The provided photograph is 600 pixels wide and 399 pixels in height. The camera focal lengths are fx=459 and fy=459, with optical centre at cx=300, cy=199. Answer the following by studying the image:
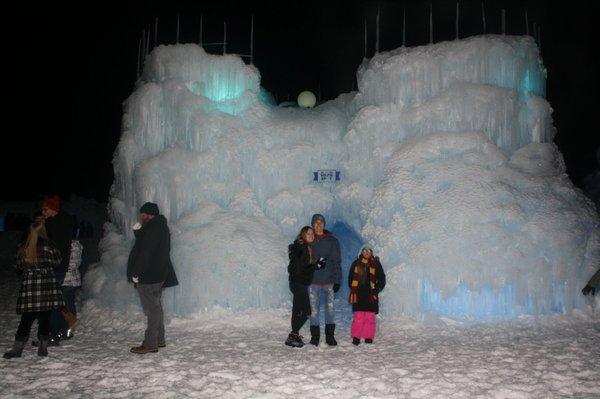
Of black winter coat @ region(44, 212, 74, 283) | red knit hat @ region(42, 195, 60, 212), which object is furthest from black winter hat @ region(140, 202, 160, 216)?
red knit hat @ region(42, 195, 60, 212)

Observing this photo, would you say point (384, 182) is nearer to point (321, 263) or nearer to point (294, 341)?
point (321, 263)

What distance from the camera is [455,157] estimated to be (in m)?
8.62

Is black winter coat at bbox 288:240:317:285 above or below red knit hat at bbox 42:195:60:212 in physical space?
below

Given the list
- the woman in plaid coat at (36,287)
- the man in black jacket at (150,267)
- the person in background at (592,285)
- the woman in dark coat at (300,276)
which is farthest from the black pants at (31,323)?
the person in background at (592,285)

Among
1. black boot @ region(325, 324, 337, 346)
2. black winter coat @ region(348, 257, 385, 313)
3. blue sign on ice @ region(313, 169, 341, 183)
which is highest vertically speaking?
blue sign on ice @ region(313, 169, 341, 183)

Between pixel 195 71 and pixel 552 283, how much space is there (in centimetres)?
797

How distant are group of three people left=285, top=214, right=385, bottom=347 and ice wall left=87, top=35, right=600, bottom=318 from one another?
1747mm

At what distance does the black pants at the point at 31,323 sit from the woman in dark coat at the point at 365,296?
384 centimetres

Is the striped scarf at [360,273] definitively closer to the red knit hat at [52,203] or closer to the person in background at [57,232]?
the person in background at [57,232]

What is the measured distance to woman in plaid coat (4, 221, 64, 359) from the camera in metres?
5.30

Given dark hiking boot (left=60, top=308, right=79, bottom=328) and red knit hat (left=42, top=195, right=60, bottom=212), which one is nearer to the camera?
red knit hat (left=42, top=195, right=60, bottom=212)

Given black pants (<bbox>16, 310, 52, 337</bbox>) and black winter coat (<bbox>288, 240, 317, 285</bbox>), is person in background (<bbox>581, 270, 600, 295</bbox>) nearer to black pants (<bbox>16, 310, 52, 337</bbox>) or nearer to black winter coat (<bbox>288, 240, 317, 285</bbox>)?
black winter coat (<bbox>288, 240, 317, 285</bbox>)

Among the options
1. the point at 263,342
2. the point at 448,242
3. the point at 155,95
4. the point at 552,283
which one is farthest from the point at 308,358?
the point at 155,95

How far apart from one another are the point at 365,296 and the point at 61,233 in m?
4.08
